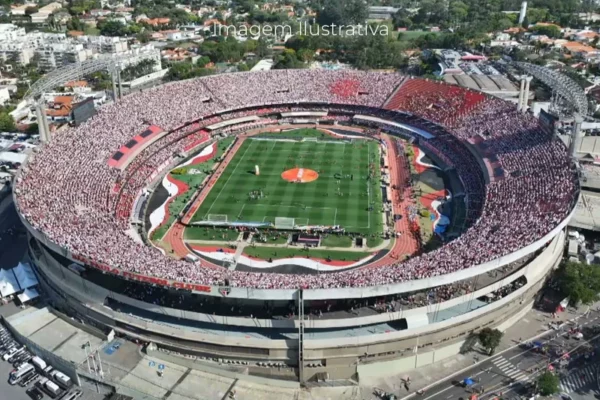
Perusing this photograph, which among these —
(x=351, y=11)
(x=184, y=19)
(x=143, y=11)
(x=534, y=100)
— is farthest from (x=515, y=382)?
(x=143, y=11)

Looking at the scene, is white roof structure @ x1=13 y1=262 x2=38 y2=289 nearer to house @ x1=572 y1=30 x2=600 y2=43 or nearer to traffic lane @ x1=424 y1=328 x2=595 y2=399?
traffic lane @ x1=424 y1=328 x2=595 y2=399

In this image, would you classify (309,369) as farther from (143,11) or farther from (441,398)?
(143,11)

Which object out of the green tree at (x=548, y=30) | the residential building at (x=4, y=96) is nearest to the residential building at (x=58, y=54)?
the residential building at (x=4, y=96)

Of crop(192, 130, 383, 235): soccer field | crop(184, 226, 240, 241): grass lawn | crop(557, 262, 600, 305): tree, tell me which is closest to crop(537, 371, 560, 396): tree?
crop(557, 262, 600, 305): tree

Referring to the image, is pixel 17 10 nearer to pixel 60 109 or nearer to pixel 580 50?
pixel 60 109

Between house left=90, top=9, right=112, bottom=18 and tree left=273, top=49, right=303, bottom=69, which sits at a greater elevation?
house left=90, top=9, right=112, bottom=18

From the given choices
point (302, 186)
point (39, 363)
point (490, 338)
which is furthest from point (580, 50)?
point (39, 363)
